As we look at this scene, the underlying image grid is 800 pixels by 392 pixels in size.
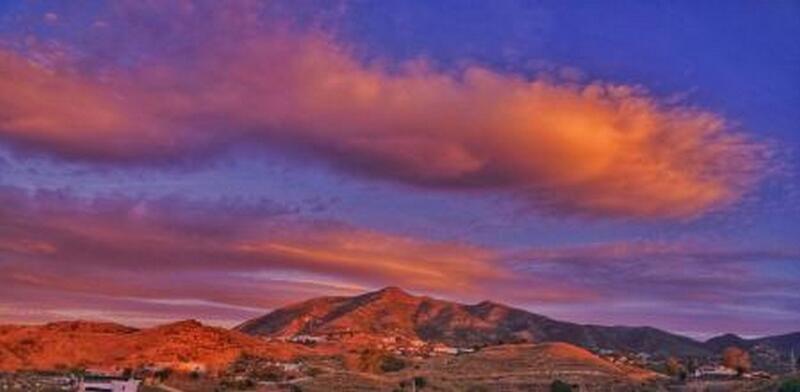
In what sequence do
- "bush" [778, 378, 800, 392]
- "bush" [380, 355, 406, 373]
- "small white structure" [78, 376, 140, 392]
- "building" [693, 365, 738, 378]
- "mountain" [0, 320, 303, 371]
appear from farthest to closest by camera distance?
1. "mountain" [0, 320, 303, 371]
2. "bush" [380, 355, 406, 373]
3. "building" [693, 365, 738, 378]
4. "small white structure" [78, 376, 140, 392]
5. "bush" [778, 378, 800, 392]

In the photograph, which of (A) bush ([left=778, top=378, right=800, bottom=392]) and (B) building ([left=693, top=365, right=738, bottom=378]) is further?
(B) building ([left=693, top=365, right=738, bottom=378])

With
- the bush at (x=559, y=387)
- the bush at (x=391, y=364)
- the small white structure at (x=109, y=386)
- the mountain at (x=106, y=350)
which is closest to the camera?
the small white structure at (x=109, y=386)

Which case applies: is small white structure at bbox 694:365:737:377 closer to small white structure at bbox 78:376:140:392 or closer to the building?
the building

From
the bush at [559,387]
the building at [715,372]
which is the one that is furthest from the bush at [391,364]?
the building at [715,372]

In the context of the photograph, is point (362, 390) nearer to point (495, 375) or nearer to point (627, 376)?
point (495, 375)

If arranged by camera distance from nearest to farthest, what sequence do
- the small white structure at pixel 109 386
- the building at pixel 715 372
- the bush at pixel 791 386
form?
the bush at pixel 791 386 < the small white structure at pixel 109 386 < the building at pixel 715 372

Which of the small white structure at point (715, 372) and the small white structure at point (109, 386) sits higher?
the small white structure at point (715, 372)

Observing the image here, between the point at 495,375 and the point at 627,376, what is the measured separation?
792 inches

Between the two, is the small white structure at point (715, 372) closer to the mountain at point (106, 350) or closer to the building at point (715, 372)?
the building at point (715, 372)

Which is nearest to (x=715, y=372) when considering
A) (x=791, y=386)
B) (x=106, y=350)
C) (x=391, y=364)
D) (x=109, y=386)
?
(x=391, y=364)

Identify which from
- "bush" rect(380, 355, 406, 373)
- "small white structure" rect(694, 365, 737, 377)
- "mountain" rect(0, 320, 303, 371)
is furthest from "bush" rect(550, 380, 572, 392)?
"mountain" rect(0, 320, 303, 371)

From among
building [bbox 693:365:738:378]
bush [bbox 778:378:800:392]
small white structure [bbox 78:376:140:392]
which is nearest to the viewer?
bush [bbox 778:378:800:392]

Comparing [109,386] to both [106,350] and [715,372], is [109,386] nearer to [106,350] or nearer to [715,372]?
[106,350]

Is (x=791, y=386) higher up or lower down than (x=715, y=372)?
lower down
